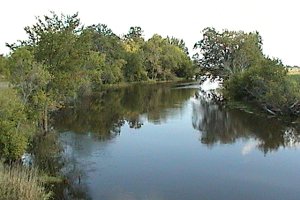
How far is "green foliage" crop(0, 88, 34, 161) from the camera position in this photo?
58.7ft

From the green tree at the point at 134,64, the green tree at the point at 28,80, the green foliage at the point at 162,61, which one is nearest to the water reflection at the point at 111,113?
the green tree at the point at 28,80

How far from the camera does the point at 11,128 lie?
18.0 metres

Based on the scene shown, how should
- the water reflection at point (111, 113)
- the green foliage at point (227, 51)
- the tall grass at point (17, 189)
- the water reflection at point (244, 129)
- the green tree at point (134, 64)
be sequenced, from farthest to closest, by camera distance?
1. the green tree at point (134, 64)
2. the green foliage at point (227, 51)
3. the water reflection at point (111, 113)
4. the water reflection at point (244, 129)
5. the tall grass at point (17, 189)

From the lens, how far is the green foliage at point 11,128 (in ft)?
58.7

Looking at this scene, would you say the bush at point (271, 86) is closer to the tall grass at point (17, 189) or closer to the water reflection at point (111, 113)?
the water reflection at point (111, 113)

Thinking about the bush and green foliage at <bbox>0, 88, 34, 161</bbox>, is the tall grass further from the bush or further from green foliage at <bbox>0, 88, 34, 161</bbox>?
the bush

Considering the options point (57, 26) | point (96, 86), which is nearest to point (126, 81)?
point (96, 86)

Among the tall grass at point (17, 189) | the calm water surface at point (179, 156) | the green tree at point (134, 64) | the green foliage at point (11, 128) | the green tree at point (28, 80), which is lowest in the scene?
the calm water surface at point (179, 156)

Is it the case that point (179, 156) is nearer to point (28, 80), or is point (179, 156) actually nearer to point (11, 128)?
point (28, 80)

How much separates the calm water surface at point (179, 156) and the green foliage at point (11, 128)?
9.48 feet

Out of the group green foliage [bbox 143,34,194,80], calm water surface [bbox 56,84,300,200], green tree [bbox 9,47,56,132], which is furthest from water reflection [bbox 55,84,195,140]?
green foliage [bbox 143,34,194,80]

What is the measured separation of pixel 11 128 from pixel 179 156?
10332mm

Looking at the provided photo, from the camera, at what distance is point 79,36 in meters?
28.7

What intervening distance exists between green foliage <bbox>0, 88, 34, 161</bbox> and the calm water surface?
2.89 m
